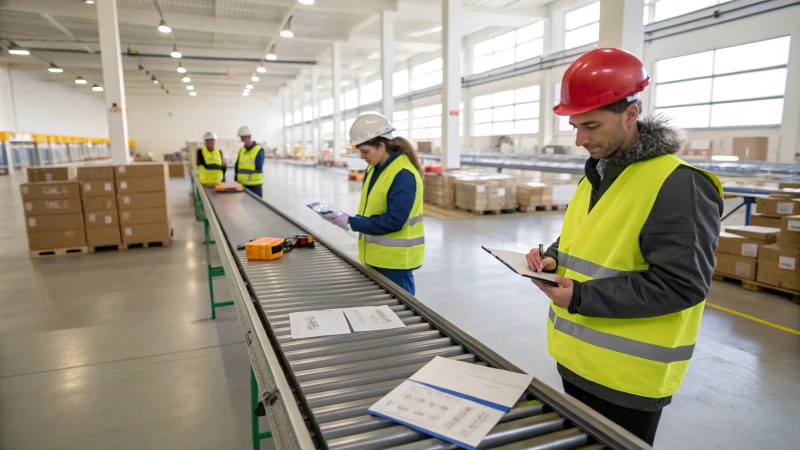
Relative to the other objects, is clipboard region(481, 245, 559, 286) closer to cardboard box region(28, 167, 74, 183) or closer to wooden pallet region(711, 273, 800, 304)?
wooden pallet region(711, 273, 800, 304)

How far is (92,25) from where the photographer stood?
17.2 m

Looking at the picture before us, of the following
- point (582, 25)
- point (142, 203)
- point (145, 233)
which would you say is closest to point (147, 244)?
point (145, 233)

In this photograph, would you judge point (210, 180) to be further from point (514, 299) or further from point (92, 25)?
point (92, 25)

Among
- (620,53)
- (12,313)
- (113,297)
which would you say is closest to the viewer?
(620,53)

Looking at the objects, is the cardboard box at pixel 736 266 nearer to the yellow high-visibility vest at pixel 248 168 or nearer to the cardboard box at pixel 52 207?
the yellow high-visibility vest at pixel 248 168

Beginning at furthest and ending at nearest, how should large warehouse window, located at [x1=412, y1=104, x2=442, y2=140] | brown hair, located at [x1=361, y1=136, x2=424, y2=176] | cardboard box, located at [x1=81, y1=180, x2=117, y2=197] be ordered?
large warehouse window, located at [x1=412, y1=104, x2=442, y2=140] < cardboard box, located at [x1=81, y1=180, x2=117, y2=197] < brown hair, located at [x1=361, y1=136, x2=424, y2=176]

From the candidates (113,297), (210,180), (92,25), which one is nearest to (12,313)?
(113,297)

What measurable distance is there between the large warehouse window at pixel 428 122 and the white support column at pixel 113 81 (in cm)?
1647

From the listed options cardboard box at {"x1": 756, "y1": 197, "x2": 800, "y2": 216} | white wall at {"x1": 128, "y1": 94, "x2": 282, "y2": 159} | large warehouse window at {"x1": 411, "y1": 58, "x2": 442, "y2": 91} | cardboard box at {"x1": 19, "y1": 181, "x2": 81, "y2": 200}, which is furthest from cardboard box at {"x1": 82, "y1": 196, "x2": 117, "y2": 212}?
white wall at {"x1": 128, "y1": 94, "x2": 282, "y2": 159}

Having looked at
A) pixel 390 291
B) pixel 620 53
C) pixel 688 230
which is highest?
pixel 620 53

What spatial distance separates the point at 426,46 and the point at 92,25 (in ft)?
42.2

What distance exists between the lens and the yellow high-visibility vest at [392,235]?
3.00 metres

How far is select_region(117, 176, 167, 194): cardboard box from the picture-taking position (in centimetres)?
737

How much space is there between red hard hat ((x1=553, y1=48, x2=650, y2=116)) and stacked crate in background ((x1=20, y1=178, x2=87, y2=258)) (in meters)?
7.84
